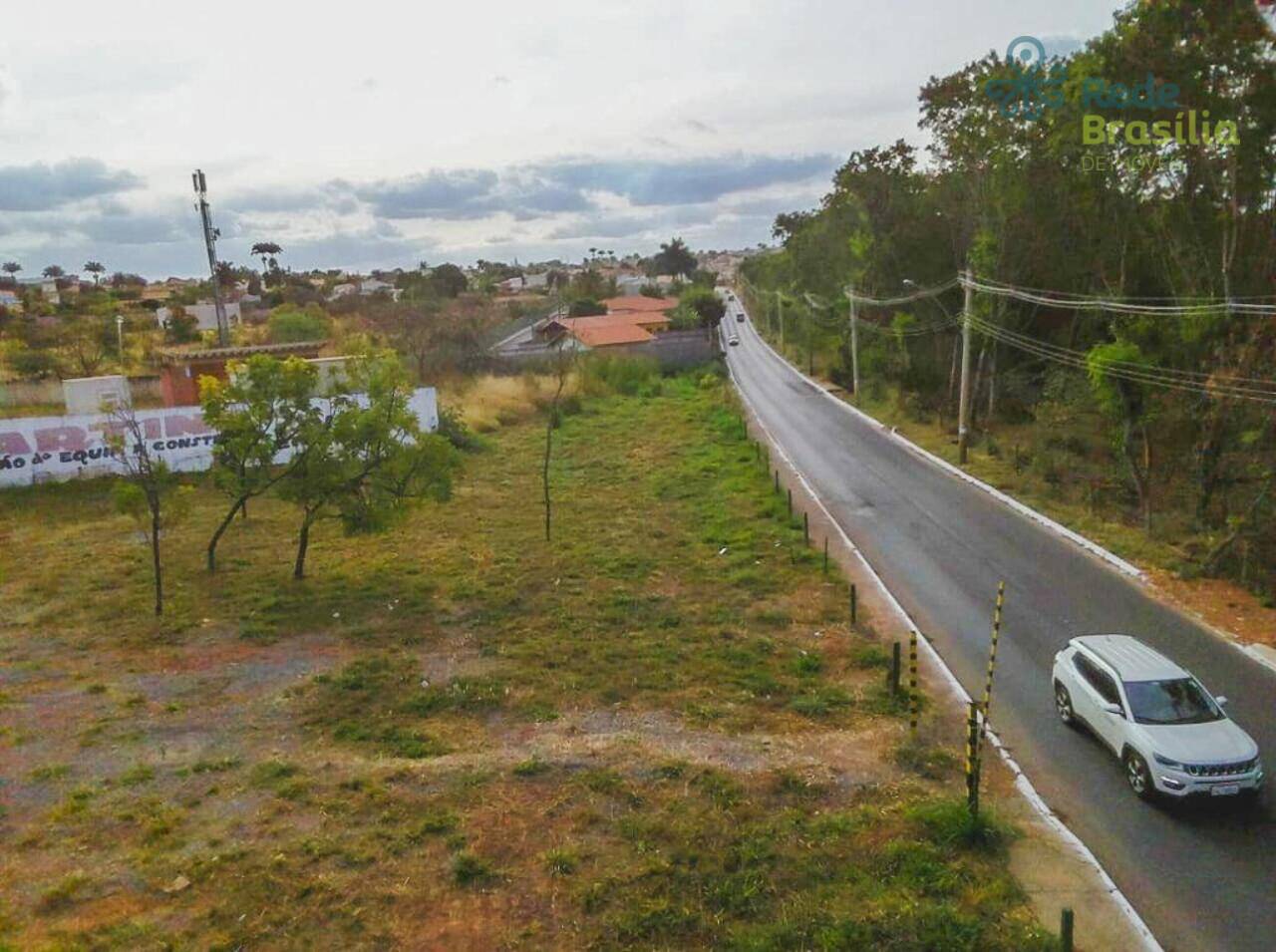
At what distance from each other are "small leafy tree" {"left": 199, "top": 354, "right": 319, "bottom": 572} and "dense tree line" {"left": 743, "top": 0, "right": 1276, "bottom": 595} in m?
18.7

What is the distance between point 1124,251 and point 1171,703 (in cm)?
2077

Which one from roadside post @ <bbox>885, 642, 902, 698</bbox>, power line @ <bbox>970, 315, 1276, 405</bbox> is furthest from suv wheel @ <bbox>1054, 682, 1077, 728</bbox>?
power line @ <bbox>970, 315, 1276, 405</bbox>

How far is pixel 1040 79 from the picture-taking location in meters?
30.7

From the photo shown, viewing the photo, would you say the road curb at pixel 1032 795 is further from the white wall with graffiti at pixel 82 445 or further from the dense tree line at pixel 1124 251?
the white wall with graffiti at pixel 82 445

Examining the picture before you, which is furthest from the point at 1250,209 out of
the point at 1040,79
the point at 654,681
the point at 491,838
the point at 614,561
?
the point at 491,838

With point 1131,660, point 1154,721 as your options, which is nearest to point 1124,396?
point 1131,660

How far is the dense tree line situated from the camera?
20016 millimetres

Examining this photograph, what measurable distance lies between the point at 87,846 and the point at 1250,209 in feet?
85.3

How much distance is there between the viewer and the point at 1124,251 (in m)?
28.0

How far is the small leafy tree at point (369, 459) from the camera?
19391mm

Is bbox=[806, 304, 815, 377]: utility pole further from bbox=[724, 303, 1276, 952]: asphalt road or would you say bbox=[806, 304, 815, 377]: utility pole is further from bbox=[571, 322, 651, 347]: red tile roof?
bbox=[724, 303, 1276, 952]: asphalt road

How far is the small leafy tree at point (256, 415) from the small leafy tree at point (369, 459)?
37cm

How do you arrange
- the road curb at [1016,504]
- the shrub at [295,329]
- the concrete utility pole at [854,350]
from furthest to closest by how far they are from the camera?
1. the shrub at [295,329]
2. the concrete utility pole at [854,350]
3. the road curb at [1016,504]

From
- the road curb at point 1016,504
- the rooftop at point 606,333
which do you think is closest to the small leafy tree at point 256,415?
the road curb at point 1016,504
